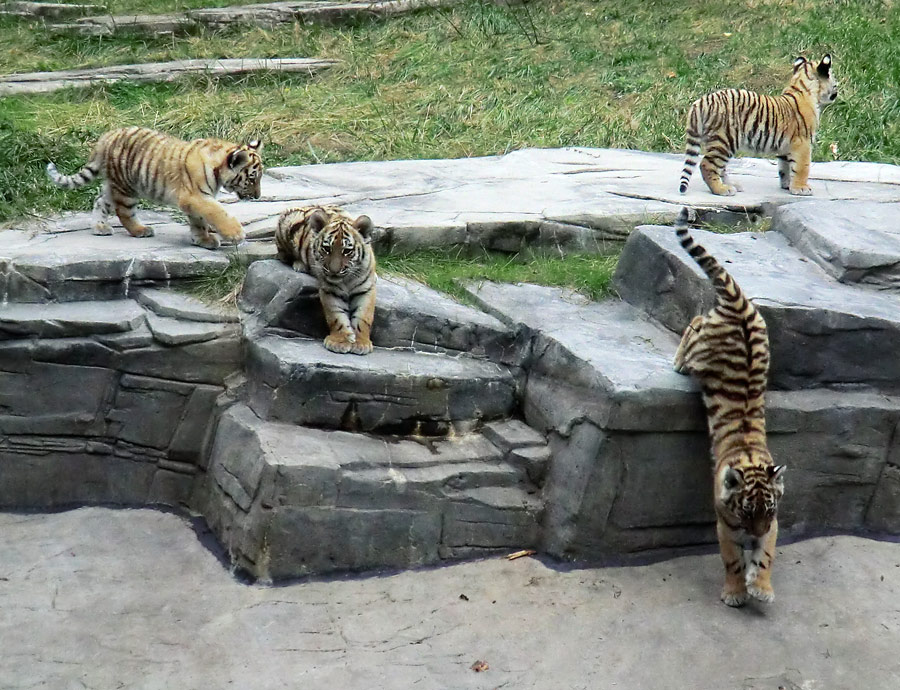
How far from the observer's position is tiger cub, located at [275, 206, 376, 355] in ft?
18.0

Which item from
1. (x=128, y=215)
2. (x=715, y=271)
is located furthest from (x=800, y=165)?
(x=128, y=215)

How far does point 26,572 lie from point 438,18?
1018cm

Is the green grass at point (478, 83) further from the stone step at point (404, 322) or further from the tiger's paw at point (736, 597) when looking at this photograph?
the tiger's paw at point (736, 597)

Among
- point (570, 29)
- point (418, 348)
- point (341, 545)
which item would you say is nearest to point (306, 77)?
point (570, 29)

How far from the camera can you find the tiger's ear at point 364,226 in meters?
5.68

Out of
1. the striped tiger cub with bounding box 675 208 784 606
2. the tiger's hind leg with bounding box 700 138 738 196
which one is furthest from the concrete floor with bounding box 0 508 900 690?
the tiger's hind leg with bounding box 700 138 738 196

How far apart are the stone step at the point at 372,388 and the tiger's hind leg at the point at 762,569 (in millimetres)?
1424

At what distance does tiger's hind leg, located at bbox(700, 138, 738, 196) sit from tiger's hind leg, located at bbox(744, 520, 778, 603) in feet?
11.1

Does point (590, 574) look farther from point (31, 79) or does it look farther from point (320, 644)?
point (31, 79)

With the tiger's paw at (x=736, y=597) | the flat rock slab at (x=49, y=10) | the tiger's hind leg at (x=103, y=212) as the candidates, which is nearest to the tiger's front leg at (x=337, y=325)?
the tiger's hind leg at (x=103, y=212)

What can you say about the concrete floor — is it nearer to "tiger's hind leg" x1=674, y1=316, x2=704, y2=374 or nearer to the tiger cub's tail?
"tiger's hind leg" x1=674, y1=316, x2=704, y2=374

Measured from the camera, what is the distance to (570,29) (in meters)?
13.5

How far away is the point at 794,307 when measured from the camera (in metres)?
5.48

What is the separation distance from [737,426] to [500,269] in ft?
6.63
